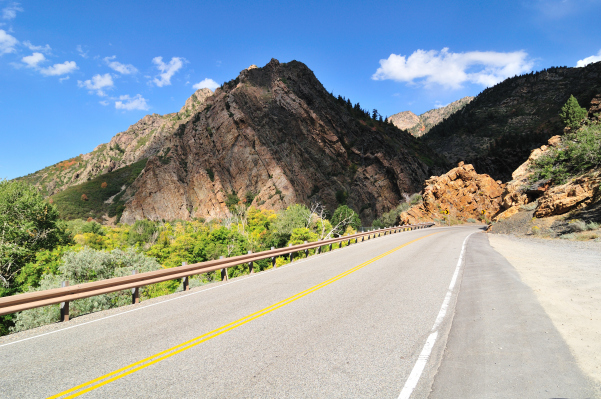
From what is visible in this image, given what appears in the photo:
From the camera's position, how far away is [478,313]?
559 cm

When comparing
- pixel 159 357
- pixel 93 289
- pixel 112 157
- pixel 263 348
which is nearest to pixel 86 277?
pixel 93 289

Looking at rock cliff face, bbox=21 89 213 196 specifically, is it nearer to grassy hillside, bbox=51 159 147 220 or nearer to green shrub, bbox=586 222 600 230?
grassy hillside, bbox=51 159 147 220

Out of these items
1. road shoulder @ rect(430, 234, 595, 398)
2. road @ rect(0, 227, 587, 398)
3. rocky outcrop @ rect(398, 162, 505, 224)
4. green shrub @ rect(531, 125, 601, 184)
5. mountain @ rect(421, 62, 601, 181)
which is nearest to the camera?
road shoulder @ rect(430, 234, 595, 398)

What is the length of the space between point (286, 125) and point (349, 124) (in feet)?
79.6

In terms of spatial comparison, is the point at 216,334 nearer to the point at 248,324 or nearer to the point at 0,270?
the point at 248,324

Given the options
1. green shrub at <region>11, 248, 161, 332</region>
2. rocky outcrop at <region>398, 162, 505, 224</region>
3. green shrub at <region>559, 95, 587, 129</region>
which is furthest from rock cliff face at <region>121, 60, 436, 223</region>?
green shrub at <region>11, 248, 161, 332</region>

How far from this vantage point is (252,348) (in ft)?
14.9

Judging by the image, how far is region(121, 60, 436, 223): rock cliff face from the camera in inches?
3007

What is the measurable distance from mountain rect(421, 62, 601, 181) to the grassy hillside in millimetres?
112213

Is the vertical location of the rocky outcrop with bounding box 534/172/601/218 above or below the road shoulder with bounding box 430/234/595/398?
above

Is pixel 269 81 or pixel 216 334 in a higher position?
pixel 269 81

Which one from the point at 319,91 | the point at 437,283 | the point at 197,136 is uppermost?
the point at 319,91

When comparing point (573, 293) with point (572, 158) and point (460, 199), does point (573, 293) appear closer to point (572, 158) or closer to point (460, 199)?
point (572, 158)

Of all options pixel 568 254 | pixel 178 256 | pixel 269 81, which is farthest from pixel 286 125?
pixel 568 254
